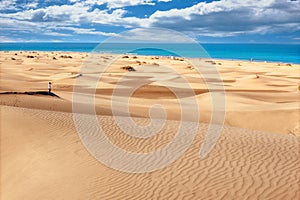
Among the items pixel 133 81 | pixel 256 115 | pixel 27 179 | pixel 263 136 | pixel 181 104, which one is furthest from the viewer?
pixel 133 81

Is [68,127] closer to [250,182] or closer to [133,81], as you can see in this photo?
[250,182]

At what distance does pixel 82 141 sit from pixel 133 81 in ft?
84.2

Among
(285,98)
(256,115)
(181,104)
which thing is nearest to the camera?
(256,115)

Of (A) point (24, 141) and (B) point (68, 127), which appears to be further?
(B) point (68, 127)

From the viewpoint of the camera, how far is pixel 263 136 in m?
12.0

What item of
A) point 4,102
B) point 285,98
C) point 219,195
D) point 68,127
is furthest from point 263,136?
point 285,98

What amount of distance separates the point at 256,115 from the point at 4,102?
1343 cm

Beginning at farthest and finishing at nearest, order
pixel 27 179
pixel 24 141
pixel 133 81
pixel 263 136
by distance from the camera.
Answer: pixel 133 81
pixel 263 136
pixel 24 141
pixel 27 179

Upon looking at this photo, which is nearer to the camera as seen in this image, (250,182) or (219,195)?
(219,195)

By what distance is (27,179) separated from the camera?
8.34 metres

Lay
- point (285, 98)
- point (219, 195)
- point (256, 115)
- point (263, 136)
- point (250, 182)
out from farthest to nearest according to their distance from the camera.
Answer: point (285, 98), point (256, 115), point (263, 136), point (250, 182), point (219, 195)

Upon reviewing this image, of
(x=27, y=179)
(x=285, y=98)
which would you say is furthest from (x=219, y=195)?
(x=285, y=98)

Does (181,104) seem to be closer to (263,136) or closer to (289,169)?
(263,136)

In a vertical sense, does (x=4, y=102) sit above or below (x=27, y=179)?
above
